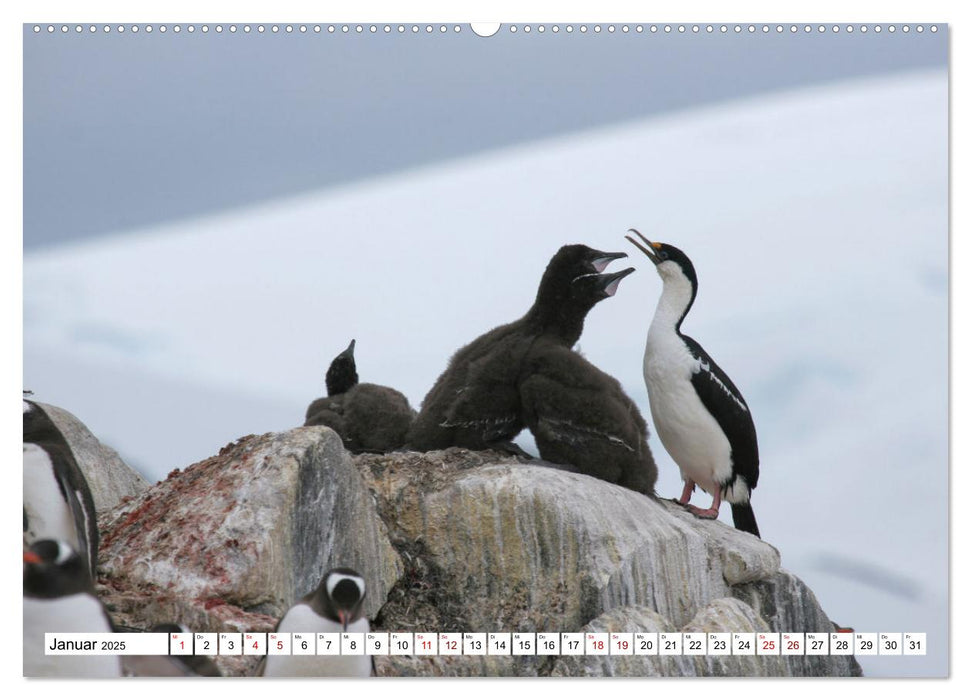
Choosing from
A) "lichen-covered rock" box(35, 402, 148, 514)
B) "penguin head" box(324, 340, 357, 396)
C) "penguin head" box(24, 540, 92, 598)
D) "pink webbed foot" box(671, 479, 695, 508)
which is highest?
"penguin head" box(324, 340, 357, 396)

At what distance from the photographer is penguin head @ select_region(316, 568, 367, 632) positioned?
4961 millimetres

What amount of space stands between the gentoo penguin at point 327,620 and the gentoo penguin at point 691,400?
93.1 inches

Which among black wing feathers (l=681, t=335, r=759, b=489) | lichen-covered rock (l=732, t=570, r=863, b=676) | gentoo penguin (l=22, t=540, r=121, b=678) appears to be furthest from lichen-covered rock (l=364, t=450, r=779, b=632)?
gentoo penguin (l=22, t=540, r=121, b=678)

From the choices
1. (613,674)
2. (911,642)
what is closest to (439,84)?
(613,674)

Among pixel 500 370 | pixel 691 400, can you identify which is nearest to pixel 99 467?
pixel 500 370

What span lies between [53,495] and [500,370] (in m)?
2.12

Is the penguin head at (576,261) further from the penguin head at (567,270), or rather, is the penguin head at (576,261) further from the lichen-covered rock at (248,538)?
the lichen-covered rock at (248,538)

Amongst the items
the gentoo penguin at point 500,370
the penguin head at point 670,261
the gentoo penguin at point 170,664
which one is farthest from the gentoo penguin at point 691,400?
the gentoo penguin at point 170,664

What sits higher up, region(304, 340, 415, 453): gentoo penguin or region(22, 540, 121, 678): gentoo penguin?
region(304, 340, 415, 453): gentoo penguin

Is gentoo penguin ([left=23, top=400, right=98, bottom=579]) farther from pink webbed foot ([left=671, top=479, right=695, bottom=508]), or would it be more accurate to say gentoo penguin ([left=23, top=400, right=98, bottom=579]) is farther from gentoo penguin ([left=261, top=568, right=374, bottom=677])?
pink webbed foot ([left=671, top=479, right=695, bottom=508])

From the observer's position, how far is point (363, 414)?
6.96 m

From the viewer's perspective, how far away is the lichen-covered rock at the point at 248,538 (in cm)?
537

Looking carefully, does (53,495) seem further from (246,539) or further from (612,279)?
(612,279)

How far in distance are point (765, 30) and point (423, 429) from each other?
8.40 ft
